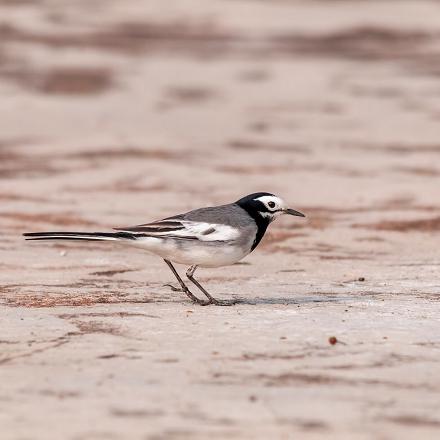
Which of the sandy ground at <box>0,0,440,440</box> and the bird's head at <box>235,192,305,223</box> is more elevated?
the bird's head at <box>235,192,305,223</box>

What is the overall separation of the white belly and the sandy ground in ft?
1.06

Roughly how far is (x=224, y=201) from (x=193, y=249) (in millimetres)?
5251

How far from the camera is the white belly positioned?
23.1 ft

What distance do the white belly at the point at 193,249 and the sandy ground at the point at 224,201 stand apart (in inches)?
12.7

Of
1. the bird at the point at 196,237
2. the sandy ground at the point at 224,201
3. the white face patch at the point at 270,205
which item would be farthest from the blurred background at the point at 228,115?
the bird at the point at 196,237

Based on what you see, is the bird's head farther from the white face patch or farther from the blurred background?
the blurred background

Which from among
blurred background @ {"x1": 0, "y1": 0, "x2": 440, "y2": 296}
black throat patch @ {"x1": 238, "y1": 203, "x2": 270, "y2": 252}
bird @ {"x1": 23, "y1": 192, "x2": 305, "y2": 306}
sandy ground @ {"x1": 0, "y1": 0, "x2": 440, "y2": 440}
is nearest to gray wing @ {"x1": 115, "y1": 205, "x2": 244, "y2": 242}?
bird @ {"x1": 23, "y1": 192, "x2": 305, "y2": 306}

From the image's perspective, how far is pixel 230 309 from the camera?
7027 mm

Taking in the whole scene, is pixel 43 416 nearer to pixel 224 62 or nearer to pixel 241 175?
pixel 241 175

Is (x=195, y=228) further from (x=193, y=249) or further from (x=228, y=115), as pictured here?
(x=228, y=115)

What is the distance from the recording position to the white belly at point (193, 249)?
7.04 metres

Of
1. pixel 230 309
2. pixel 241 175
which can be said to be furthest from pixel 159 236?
pixel 241 175

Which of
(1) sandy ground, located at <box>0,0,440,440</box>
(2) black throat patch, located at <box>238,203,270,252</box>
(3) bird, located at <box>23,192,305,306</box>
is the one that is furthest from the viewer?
(2) black throat patch, located at <box>238,203,270,252</box>

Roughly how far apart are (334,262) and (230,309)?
2356 mm
